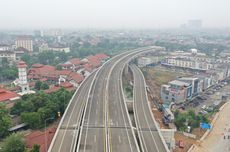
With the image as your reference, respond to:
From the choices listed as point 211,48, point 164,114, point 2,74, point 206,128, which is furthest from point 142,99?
point 211,48

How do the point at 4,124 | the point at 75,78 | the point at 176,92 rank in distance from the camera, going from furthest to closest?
1. the point at 75,78
2. the point at 176,92
3. the point at 4,124

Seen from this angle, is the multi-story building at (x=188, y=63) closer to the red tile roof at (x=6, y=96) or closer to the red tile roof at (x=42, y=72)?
the red tile roof at (x=42, y=72)

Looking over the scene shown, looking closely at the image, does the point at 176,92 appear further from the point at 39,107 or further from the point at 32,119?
the point at 32,119

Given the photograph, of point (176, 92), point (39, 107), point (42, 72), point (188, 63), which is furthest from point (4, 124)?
point (188, 63)

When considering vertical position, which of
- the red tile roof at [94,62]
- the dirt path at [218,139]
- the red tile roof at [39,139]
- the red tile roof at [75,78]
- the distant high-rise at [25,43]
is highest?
the distant high-rise at [25,43]

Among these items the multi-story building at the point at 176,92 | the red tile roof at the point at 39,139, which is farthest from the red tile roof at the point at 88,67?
the red tile roof at the point at 39,139

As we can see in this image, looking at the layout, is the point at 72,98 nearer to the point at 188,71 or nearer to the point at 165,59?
the point at 188,71
